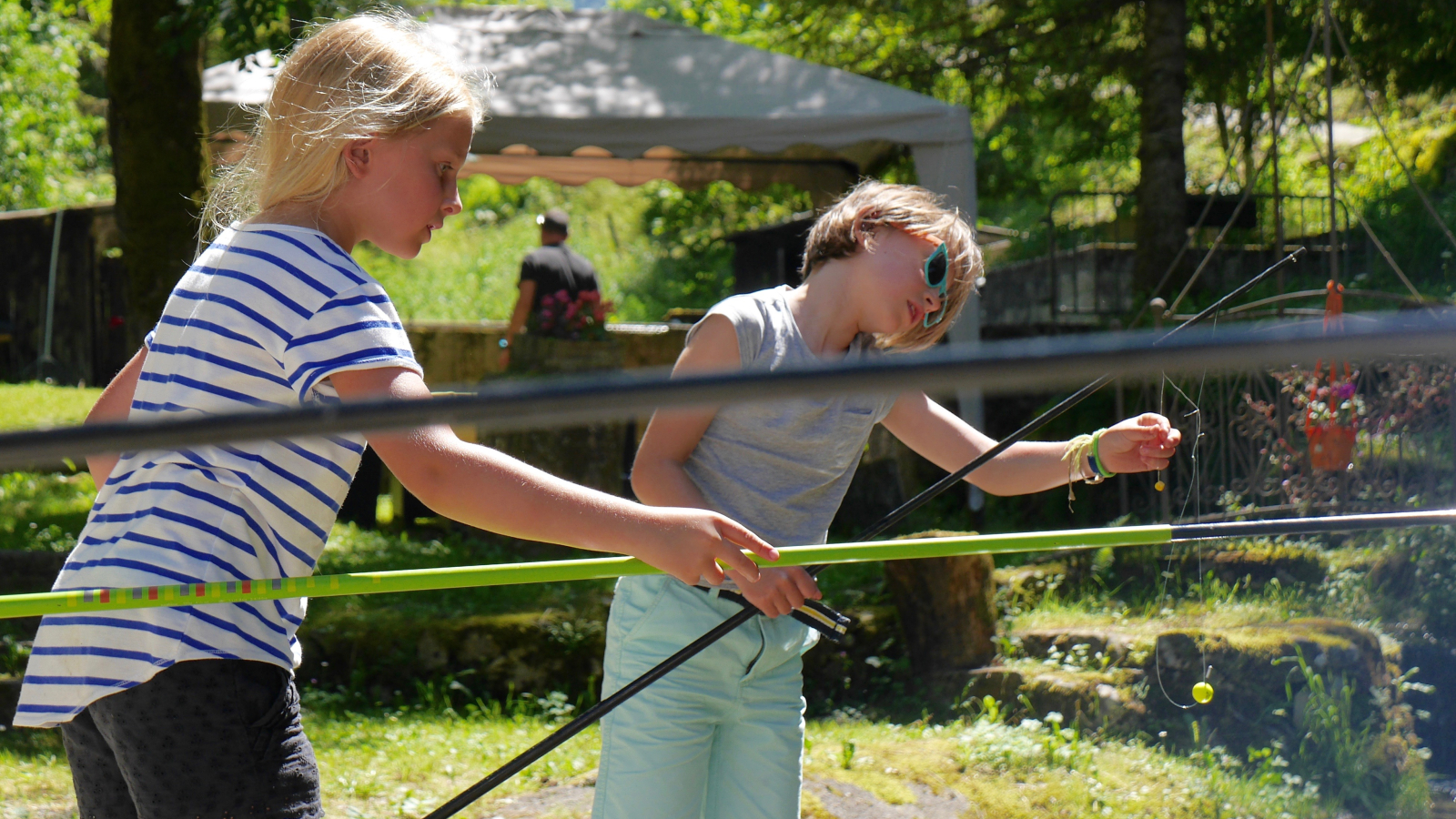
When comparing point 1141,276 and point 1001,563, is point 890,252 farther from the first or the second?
point 1141,276

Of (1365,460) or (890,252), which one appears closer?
(890,252)

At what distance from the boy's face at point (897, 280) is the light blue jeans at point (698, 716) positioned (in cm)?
56

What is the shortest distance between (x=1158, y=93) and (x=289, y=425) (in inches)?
306

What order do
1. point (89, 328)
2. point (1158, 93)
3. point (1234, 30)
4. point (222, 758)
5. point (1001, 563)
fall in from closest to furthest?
1. point (222, 758)
2. point (1001, 563)
3. point (1158, 93)
4. point (1234, 30)
5. point (89, 328)

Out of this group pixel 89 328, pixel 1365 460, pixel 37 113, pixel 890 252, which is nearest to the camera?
pixel 890 252

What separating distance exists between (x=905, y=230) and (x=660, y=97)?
5.24m

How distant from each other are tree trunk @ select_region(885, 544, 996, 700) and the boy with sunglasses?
2.40 meters

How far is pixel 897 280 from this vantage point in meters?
2.09

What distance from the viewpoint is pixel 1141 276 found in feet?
25.5

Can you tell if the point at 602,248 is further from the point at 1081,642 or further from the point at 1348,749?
the point at 1348,749

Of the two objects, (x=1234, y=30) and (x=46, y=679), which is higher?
(x=1234, y=30)

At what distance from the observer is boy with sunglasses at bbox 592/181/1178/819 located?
202 cm

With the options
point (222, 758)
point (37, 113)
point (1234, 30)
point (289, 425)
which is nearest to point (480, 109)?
point (222, 758)

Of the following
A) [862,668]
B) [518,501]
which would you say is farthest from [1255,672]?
[518,501]
